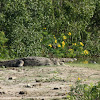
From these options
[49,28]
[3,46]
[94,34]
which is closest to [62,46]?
[49,28]

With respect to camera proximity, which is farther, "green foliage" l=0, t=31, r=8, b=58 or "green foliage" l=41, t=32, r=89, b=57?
"green foliage" l=41, t=32, r=89, b=57

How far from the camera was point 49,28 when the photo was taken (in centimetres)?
1360

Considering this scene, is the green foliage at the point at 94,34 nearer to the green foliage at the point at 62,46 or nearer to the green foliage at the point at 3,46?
the green foliage at the point at 62,46

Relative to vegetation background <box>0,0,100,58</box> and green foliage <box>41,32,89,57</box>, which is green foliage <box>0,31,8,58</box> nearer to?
vegetation background <box>0,0,100,58</box>

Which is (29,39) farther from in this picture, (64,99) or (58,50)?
(64,99)

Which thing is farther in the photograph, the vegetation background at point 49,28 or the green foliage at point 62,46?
the green foliage at point 62,46

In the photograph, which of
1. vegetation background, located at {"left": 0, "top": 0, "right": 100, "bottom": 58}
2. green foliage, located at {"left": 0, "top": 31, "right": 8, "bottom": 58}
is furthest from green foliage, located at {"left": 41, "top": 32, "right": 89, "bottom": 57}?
green foliage, located at {"left": 0, "top": 31, "right": 8, "bottom": 58}

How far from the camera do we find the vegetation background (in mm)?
11938

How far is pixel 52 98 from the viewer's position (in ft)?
14.3

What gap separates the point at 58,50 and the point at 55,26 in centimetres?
124

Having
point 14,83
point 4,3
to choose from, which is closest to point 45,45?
point 4,3

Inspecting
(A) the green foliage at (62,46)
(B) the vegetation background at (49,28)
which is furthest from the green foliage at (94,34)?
(A) the green foliage at (62,46)

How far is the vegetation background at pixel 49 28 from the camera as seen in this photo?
11.9m

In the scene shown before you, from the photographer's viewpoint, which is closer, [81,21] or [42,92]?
[42,92]
